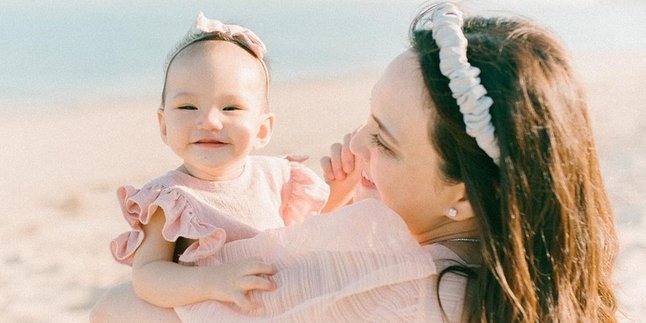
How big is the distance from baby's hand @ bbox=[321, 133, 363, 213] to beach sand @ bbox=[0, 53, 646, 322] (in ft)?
2.98

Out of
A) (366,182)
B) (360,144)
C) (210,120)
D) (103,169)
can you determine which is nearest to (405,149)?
(360,144)

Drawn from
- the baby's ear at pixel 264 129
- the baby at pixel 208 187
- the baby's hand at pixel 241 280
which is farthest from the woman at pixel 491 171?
the baby's ear at pixel 264 129

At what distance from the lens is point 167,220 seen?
250 cm

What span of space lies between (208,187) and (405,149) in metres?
0.76

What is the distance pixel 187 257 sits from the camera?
96.0 inches

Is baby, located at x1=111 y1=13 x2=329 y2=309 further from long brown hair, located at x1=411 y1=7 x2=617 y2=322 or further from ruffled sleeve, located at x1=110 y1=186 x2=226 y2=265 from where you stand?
long brown hair, located at x1=411 y1=7 x2=617 y2=322

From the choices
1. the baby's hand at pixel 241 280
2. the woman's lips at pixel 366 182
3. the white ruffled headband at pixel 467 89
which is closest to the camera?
the white ruffled headband at pixel 467 89

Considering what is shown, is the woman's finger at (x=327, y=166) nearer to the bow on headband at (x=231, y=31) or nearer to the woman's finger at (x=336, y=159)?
the woman's finger at (x=336, y=159)

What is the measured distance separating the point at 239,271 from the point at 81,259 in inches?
156

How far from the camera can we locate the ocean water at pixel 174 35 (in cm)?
1284

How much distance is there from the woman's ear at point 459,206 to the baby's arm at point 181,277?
1.69ft

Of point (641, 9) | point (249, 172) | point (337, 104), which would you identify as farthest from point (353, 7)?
point (249, 172)

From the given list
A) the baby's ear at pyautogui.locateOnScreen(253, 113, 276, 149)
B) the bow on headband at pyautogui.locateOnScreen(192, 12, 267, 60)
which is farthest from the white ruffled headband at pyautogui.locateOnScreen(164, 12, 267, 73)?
the baby's ear at pyautogui.locateOnScreen(253, 113, 276, 149)

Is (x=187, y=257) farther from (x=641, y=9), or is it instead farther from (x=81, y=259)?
(x=641, y=9)
